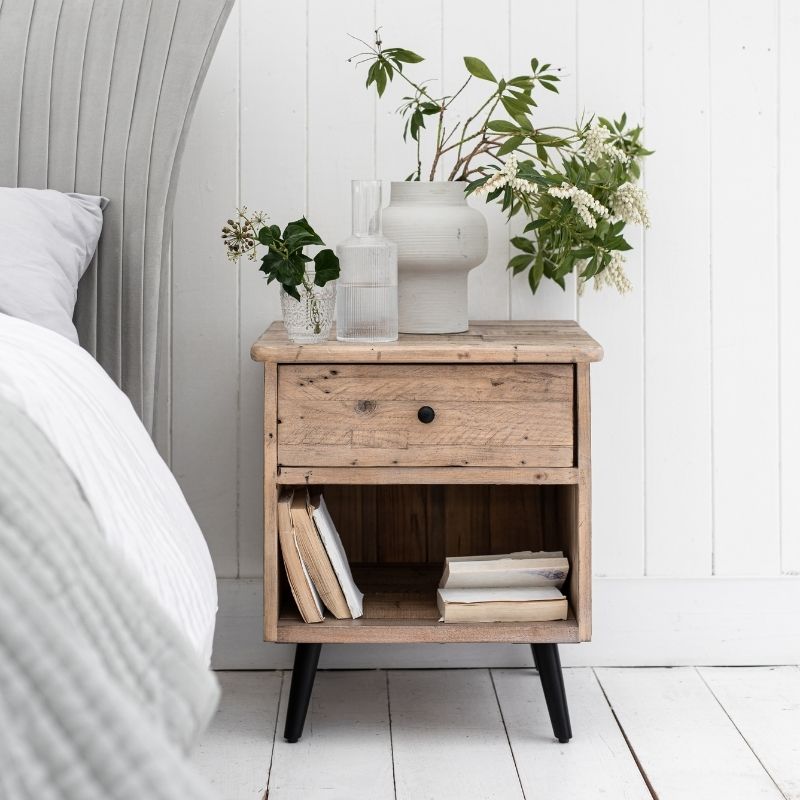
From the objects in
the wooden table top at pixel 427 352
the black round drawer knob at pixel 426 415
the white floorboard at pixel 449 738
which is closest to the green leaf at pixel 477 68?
the wooden table top at pixel 427 352

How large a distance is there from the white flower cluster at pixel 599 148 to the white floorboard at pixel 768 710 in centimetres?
98

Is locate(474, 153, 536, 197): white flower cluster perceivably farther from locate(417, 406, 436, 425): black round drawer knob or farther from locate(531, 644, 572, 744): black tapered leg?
locate(531, 644, 572, 744): black tapered leg

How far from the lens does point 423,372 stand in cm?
145

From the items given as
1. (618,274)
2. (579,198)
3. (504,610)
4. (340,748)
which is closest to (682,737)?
(504,610)

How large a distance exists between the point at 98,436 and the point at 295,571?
601mm

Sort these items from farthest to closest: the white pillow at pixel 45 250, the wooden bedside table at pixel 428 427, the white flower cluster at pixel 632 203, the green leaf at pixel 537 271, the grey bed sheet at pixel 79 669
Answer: the green leaf at pixel 537 271, the white flower cluster at pixel 632 203, the wooden bedside table at pixel 428 427, the white pillow at pixel 45 250, the grey bed sheet at pixel 79 669

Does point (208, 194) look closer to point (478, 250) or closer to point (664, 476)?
point (478, 250)

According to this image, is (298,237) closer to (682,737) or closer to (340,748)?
(340,748)

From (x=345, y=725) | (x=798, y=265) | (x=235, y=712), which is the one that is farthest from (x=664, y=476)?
(x=235, y=712)

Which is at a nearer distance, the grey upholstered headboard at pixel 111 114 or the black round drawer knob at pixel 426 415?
the black round drawer knob at pixel 426 415

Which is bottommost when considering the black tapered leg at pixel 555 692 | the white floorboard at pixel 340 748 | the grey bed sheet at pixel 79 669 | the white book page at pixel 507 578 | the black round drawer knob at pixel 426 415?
the white floorboard at pixel 340 748

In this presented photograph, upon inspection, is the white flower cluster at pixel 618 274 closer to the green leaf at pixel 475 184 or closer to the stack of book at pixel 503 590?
the green leaf at pixel 475 184

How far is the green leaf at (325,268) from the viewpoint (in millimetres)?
1492

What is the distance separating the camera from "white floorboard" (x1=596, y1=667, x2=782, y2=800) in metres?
1.42
